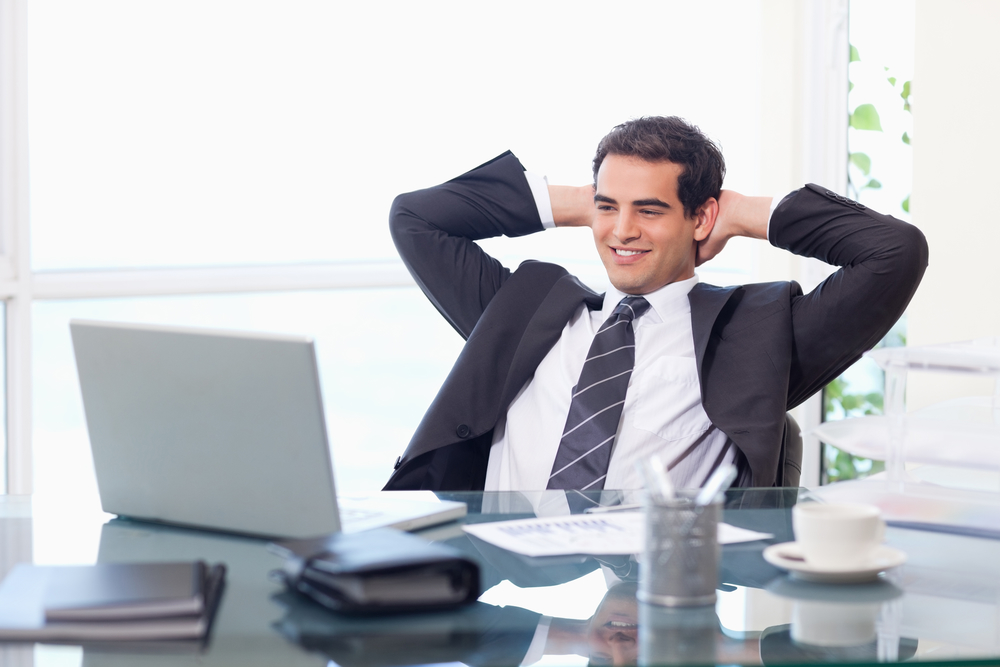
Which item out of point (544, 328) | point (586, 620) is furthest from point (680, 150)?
point (586, 620)

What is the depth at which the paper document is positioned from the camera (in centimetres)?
111

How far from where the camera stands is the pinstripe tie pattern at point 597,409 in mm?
1851

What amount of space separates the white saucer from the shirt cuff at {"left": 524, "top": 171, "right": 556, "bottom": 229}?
4.42 feet

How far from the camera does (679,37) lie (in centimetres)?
378

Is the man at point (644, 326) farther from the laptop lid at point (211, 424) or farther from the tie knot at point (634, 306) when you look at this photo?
the laptop lid at point (211, 424)

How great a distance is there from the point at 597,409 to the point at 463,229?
2.07ft

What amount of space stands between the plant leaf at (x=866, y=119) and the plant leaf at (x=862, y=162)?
3.7 inches

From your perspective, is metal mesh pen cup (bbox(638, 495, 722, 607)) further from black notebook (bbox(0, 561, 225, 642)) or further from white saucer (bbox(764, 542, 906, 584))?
black notebook (bbox(0, 561, 225, 642))

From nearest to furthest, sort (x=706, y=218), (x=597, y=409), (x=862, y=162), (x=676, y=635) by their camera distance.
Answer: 1. (x=676, y=635)
2. (x=597, y=409)
3. (x=706, y=218)
4. (x=862, y=162)

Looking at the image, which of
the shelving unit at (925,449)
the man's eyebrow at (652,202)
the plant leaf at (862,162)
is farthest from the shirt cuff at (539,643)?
the plant leaf at (862,162)

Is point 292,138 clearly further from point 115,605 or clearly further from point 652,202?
point 115,605

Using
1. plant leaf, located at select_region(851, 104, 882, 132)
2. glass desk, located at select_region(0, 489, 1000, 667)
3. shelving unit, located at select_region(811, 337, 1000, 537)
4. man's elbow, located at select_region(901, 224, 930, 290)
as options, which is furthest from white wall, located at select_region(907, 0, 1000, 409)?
glass desk, located at select_region(0, 489, 1000, 667)

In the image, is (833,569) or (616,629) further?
(833,569)

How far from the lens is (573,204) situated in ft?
7.42
